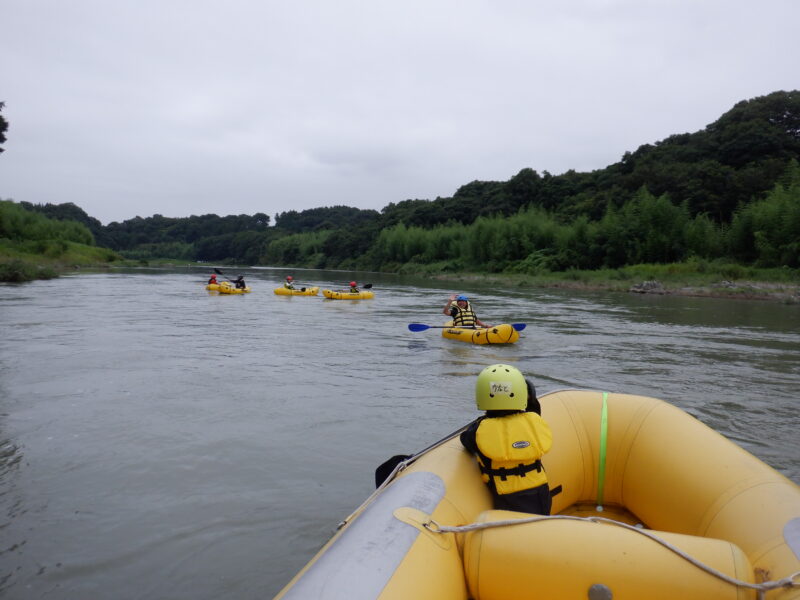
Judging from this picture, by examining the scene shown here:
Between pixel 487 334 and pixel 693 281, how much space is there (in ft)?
61.4

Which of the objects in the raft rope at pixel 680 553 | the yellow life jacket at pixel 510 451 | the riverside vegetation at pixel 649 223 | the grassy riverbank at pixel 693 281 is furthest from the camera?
the riverside vegetation at pixel 649 223

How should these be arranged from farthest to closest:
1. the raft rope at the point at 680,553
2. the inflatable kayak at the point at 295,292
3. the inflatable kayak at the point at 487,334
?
the inflatable kayak at the point at 295,292 < the inflatable kayak at the point at 487,334 < the raft rope at the point at 680,553

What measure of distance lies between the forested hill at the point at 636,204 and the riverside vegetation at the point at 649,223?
0.09 m

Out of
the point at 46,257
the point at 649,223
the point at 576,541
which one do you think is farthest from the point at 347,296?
the point at 46,257

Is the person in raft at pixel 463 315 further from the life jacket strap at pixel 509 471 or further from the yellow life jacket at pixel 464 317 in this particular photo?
the life jacket strap at pixel 509 471

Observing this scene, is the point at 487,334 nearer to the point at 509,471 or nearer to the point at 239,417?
the point at 239,417

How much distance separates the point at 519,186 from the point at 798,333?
1881 inches

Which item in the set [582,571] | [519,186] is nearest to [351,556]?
[582,571]

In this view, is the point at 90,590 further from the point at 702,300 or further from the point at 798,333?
the point at 702,300

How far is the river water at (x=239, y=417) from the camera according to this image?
10.3 feet

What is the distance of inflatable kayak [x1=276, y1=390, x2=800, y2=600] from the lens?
5.86 ft

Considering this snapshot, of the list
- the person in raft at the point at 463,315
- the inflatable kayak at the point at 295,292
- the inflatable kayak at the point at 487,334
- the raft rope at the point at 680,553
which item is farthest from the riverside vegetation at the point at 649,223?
the raft rope at the point at 680,553

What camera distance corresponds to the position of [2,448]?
4453 millimetres

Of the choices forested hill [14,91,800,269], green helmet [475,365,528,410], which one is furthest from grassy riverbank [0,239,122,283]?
forested hill [14,91,800,269]
